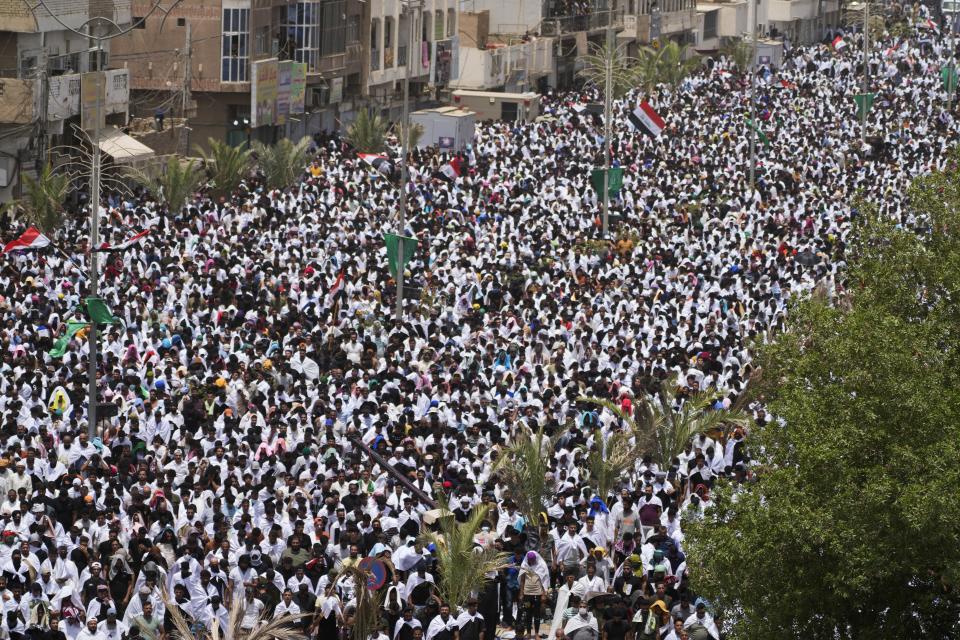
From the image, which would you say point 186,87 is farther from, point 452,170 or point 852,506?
point 852,506

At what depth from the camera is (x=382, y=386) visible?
74.1 feet

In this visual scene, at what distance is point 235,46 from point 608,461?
27828 mm

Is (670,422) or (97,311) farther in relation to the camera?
(97,311)

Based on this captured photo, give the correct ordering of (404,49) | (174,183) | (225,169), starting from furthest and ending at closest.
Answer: (404,49)
(225,169)
(174,183)

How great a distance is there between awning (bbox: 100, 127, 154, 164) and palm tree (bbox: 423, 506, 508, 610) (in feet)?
74.3

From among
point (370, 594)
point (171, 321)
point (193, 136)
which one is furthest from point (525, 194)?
point (370, 594)

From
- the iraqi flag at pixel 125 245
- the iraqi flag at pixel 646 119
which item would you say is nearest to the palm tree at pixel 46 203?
the iraqi flag at pixel 125 245

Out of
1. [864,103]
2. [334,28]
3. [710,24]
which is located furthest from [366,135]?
[710,24]

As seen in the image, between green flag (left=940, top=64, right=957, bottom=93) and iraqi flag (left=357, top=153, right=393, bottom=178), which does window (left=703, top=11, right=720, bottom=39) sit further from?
iraqi flag (left=357, top=153, right=393, bottom=178)

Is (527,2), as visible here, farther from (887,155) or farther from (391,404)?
(391,404)

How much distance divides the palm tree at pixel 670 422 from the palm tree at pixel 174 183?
14460 millimetres

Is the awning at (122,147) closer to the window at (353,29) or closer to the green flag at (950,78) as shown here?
the window at (353,29)

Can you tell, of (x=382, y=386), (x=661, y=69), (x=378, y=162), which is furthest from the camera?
(x=661, y=69)

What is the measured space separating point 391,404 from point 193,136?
25.2 meters
